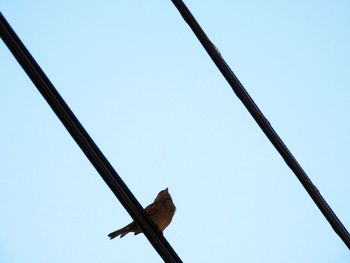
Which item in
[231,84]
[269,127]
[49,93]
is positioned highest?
[49,93]

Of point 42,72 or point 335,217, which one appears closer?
point 42,72

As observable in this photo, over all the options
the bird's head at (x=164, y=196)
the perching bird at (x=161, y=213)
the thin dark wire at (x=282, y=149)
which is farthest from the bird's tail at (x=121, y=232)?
the thin dark wire at (x=282, y=149)

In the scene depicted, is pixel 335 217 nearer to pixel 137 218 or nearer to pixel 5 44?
pixel 137 218

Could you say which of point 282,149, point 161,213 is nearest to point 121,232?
point 161,213

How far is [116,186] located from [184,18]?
1.22m

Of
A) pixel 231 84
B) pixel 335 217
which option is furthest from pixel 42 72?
pixel 335 217

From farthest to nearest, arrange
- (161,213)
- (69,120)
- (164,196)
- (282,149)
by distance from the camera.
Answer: (164,196), (161,213), (282,149), (69,120)

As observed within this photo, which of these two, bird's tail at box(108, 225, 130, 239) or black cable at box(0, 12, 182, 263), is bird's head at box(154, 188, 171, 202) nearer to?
bird's tail at box(108, 225, 130, 239)

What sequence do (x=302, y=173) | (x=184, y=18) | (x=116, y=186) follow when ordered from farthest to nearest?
(x=184, y=18), (x=302, y=173), (x=116, y=186)

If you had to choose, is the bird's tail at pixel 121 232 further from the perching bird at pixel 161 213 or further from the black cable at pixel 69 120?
the black cable at pixel 69 120

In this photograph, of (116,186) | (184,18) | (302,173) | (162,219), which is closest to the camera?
(116,186)

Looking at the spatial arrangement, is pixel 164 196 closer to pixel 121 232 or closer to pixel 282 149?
pixel 121 232

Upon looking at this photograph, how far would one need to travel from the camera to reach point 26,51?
148 cm

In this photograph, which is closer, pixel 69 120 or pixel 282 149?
pixel 69 120
